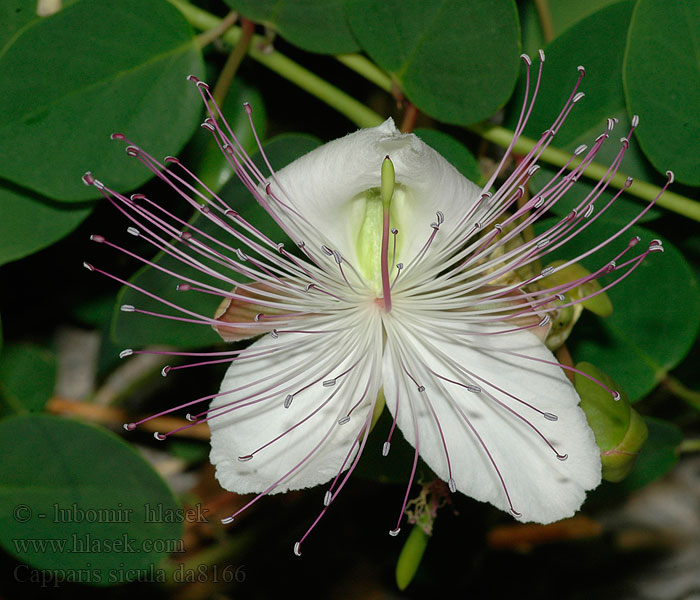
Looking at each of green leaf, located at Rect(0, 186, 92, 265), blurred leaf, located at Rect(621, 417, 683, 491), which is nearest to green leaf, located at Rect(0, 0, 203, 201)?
green leaf, located at Rect(0, 186, 92, 265)

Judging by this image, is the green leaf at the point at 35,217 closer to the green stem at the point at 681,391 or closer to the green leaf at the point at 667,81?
the green leaf at the point at 667,81

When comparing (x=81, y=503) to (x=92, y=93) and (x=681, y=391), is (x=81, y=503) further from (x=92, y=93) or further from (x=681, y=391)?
(x=681, y=391)

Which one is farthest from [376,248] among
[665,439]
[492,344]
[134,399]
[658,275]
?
[134,399]

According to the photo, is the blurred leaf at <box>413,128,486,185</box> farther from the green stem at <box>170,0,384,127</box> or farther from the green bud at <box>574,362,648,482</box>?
the green bud at <box>574,362,648,482</box>

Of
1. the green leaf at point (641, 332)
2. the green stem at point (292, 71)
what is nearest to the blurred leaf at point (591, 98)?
the green leaf at point (641, 332)

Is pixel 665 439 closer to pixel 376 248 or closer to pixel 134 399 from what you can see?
pixel 376 248

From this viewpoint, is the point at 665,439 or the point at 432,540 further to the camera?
the point at 432,540
